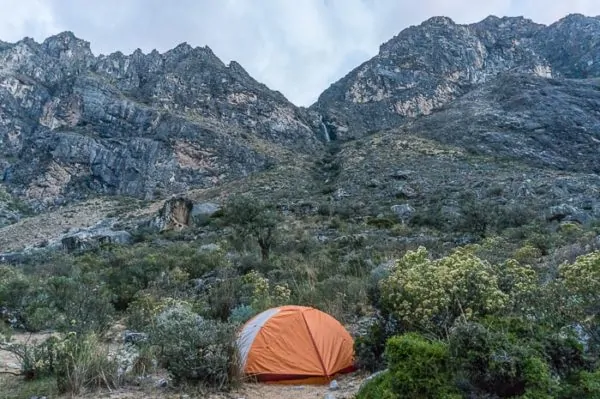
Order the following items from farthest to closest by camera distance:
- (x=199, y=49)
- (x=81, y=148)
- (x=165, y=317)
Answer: (x=199, y=49), (x=81, y=148), (x=165, y=317)

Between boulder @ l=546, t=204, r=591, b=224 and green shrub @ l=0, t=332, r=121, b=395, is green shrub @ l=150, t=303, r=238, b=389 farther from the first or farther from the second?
boulder @ l=546, t=204, r=591, b=224

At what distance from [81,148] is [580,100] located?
53.3 m

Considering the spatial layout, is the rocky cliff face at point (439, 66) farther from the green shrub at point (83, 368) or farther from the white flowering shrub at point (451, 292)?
the green shrub at point (83, 368)

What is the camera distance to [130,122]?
195ft

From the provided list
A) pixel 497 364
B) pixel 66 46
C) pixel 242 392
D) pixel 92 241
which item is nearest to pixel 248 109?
pixel 66 46

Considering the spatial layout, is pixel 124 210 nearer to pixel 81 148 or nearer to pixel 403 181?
pixel 81 148

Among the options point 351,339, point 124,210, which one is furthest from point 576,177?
point 124,210

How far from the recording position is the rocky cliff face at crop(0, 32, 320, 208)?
54188 millimetres

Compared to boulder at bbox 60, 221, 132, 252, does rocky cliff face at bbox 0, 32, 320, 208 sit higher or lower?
higher

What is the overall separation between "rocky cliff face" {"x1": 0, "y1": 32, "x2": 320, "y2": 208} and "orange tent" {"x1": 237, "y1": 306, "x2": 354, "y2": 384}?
4398 centimetres

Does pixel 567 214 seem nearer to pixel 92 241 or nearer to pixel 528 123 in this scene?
pixel 92 241

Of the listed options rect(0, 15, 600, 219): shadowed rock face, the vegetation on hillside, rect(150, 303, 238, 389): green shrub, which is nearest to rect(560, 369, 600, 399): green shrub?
the vegetation on hillside

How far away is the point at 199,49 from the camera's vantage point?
73625 mm

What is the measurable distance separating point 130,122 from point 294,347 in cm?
5685
